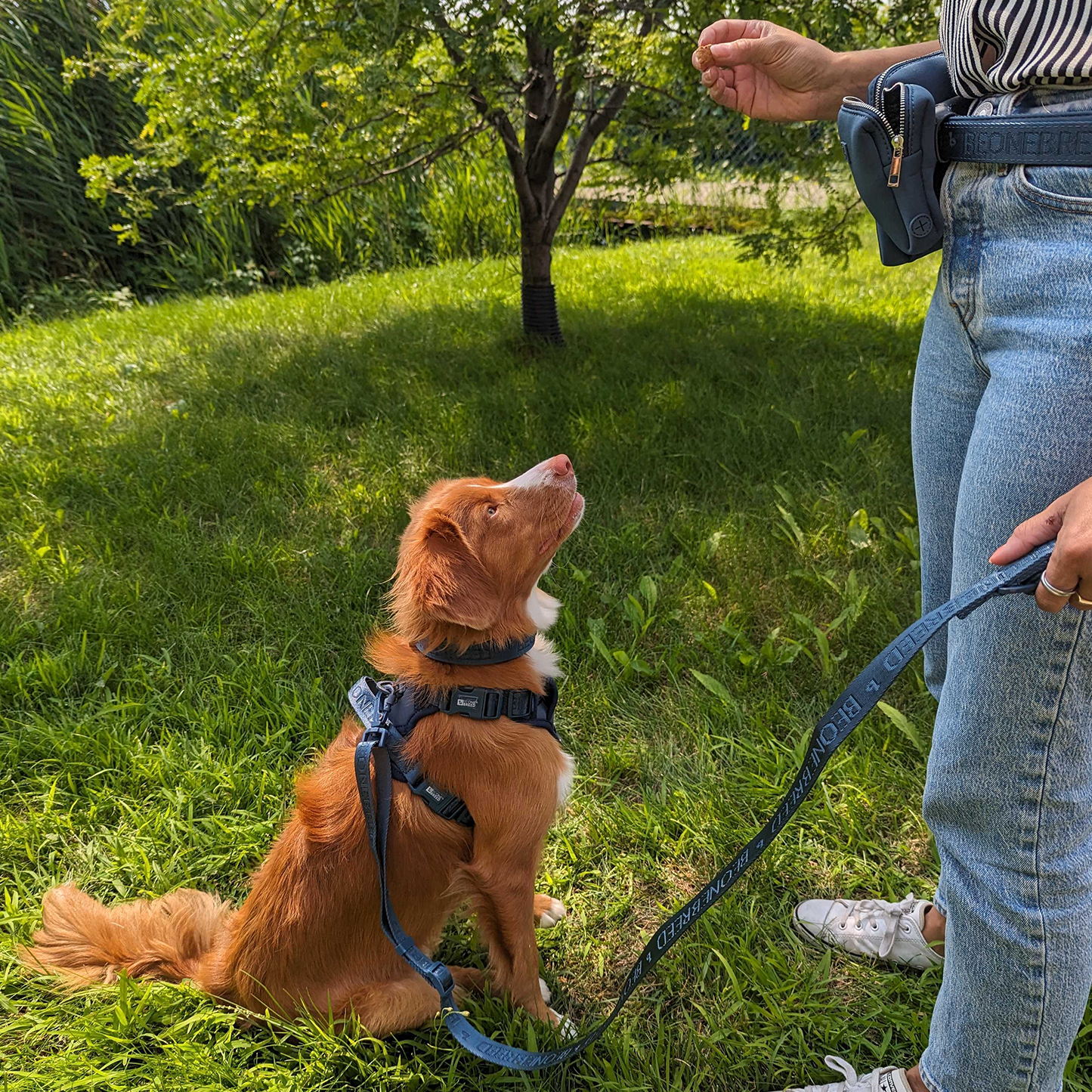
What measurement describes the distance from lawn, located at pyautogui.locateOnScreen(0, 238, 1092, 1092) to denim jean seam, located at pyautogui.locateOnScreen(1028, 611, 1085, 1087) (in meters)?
0.59

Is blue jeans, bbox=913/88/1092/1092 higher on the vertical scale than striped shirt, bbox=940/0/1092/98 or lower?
lower

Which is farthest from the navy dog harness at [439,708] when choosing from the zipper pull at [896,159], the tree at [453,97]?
the tree at [453,97]

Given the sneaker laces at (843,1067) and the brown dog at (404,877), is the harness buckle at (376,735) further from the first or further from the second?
the sneaker laces at (843,1067)

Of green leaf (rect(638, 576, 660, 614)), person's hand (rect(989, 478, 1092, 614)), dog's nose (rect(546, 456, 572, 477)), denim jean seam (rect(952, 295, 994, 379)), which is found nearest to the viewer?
person's hand (rect(989, 478, 1092, 614))

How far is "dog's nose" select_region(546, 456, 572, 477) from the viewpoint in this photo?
205 cm

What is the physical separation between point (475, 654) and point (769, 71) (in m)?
1.53

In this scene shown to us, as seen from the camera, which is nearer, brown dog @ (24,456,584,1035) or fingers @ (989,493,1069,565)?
fingers @ (989,493,1069,565)

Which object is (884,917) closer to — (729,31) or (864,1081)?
(864,1081)

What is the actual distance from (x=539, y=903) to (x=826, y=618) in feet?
5.04

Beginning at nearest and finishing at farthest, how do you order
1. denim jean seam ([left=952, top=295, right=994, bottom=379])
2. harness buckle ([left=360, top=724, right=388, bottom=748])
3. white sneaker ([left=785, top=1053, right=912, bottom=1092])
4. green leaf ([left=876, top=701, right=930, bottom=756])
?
denim jean seam ([left=952, top=295, right=994, bottom=379]), white sneaker ([left=785, top=1053, right=912, bottom=1092]), harness buckle ([left=360, top=724, right=388, bottom=748]), green leaf ([left=876, top=701, right=930, bottom=756])

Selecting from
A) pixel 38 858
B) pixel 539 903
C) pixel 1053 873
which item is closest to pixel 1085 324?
pixel 1053 873

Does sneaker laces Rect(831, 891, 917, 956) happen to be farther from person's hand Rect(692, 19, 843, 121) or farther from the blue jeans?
person's hand Rect(692, 19, 843, 121)

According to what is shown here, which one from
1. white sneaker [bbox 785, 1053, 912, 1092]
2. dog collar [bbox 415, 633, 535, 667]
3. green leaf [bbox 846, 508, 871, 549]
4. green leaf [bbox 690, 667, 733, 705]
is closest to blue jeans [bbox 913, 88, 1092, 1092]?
white sneaker [bbox 785, 1053, 912, 1092]

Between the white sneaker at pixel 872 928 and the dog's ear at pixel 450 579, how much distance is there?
3.76ft
